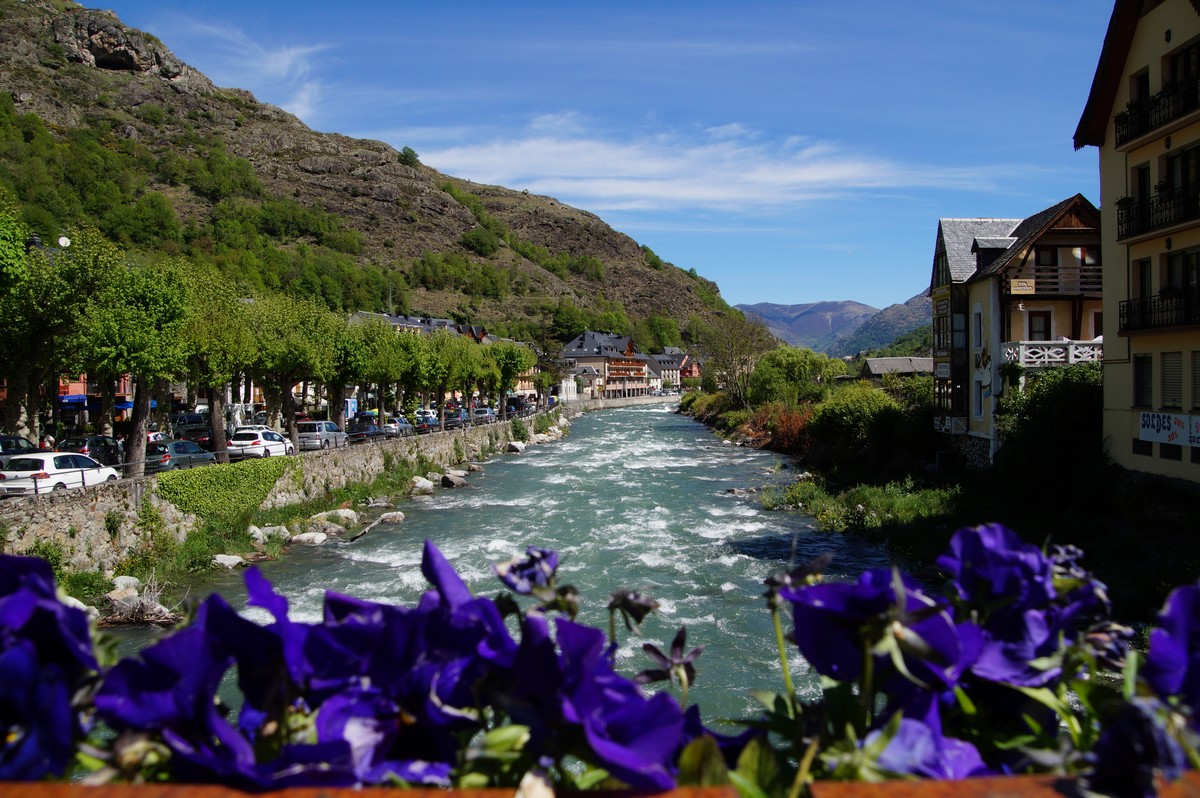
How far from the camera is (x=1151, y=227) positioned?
1977 cm

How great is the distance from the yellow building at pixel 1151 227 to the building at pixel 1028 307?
14.8 feet

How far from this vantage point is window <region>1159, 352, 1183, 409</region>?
19.1 metres

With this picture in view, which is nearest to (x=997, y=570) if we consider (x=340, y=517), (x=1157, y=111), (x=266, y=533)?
(x=1157, y=111)

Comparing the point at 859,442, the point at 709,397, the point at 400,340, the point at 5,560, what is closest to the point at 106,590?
the point at 5,560

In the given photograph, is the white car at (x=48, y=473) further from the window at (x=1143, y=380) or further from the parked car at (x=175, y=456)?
the window at (x=1143, y=380)

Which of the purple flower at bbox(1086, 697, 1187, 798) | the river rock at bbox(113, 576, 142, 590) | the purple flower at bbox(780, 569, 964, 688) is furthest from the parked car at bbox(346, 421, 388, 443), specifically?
the purple flower at bbox(1086, 697, 1187, 798)

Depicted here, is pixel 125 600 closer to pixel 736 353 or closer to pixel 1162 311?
pixel 1162 311

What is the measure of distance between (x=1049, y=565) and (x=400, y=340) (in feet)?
162

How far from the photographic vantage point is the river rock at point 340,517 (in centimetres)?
2644

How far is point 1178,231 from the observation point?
18.9 metres

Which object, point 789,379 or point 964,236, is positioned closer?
point 964,236

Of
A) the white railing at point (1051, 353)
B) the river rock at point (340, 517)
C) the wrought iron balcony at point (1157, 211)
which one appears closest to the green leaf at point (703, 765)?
the wrought iron balcony at point (1157, 211)

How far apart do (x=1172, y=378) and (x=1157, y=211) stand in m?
4.05

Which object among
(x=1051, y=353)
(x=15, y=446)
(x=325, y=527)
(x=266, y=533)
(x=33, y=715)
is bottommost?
(x=325, y=527)
